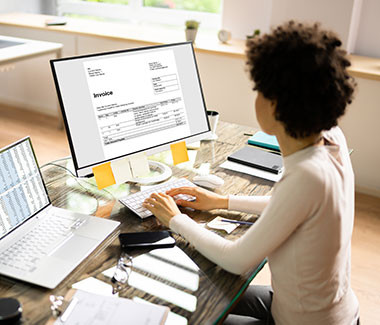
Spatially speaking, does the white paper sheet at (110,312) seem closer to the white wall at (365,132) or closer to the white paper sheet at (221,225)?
the white paper sheet at (221,225)

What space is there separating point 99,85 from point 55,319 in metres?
0.73

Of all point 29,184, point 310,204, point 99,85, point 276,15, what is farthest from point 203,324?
point 276,15

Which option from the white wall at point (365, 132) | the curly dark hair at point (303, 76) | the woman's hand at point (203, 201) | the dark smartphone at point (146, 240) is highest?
the curly dark hair at point (303, 76)

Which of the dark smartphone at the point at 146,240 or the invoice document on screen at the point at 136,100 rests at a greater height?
the invoice document on screen at the point at 136,100

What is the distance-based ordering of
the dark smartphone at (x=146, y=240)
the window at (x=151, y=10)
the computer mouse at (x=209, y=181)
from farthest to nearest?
1. the window at (x=151, y=10)
2. the computer mouse at (x=209, y=181)
3. the dark smartphone at (x=146, y=240)

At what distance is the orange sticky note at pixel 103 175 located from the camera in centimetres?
143

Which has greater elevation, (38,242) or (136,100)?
(136,100)

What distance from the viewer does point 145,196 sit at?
1435mm

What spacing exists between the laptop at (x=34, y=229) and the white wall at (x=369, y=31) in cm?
264

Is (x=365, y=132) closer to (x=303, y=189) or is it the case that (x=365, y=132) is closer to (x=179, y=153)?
(x=179, y=153)

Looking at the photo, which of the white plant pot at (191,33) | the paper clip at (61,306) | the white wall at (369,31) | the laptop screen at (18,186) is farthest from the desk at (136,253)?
the white wall at (369,31)

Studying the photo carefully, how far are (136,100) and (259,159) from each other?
0.54 m

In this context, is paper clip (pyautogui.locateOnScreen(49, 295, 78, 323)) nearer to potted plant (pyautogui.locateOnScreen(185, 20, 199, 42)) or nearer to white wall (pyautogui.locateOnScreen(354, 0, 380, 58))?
potted plant (pyautogui.locateOnScreen(185, 20, 199, 42))

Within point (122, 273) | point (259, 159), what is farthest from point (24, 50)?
point (122, 273)
